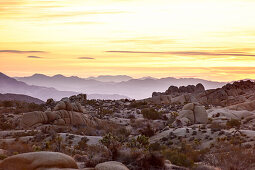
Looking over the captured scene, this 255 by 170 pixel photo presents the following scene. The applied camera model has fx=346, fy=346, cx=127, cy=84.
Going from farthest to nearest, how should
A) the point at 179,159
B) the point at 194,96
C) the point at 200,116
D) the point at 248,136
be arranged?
the point at 194,96 → the point at 200,116 → the point at 248,136 → the point at 179,159

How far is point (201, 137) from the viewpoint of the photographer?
3219 cm

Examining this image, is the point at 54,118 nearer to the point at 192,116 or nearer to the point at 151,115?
Answer: the point at 151,115

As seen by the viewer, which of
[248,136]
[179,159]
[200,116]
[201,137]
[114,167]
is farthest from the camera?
[200,116]

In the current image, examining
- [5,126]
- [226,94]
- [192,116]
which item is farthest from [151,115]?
[226,94]

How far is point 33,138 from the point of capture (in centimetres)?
3098

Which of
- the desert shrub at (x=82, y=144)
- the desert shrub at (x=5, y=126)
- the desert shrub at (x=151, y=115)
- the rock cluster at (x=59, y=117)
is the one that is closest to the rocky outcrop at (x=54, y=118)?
the rock cluster at (x=59, y=117)

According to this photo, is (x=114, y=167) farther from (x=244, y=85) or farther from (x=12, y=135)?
(x=244, y=85)

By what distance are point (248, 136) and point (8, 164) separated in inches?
868

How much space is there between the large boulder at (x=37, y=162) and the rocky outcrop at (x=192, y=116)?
2889cm

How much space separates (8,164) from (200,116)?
3206cm

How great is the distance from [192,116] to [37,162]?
31.9 metres

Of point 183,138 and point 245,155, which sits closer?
point 245,155

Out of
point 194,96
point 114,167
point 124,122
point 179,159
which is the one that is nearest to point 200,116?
point 124,122

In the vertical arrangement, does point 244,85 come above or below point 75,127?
above
